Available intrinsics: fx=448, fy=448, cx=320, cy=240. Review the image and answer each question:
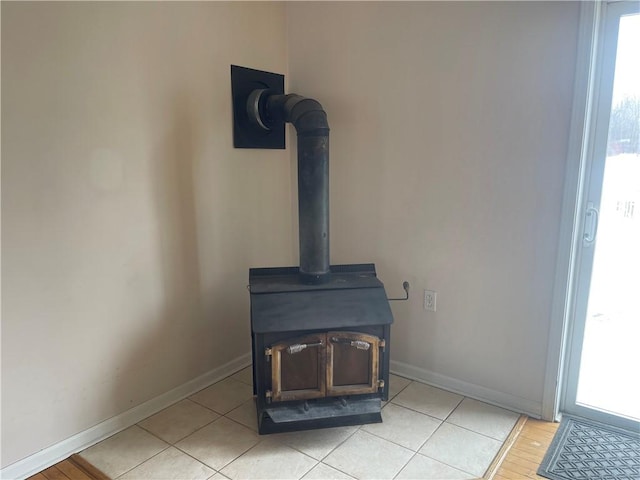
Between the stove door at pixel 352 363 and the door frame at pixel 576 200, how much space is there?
838mm

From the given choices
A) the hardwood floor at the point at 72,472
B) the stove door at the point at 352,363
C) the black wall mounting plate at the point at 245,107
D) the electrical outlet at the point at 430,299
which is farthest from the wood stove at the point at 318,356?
the black wall mounting plate at the point at 245,107

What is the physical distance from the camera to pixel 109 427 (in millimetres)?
2080

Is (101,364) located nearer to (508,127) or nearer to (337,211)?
(337,211)

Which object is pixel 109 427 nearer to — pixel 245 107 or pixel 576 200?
pixel 245 107

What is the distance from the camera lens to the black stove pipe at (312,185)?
7.00 ft

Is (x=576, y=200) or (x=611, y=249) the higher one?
(x=576, y=200)

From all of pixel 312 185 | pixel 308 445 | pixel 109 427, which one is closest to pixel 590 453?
pixel 308 445

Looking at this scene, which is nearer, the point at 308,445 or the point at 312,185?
the point at 308,445

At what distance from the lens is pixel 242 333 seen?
271 centimetres

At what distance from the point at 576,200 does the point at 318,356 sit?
1.33 m

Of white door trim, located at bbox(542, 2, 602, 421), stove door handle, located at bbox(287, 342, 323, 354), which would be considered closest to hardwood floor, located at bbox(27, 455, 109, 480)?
stove door handle, located at bbox(287, 342, 323, 354)

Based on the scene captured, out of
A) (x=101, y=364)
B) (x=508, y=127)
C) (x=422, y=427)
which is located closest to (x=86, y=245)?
(x=101, y=364)

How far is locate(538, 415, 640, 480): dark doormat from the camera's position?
1.79 metres

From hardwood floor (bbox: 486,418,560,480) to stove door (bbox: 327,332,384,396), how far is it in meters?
0.60
